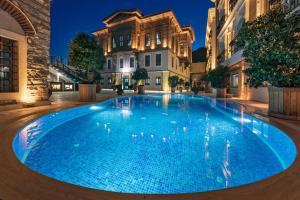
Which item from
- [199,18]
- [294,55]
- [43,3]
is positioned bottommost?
[294,55]

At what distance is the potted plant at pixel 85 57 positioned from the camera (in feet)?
31.0

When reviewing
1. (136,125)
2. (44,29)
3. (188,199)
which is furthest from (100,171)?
(44,29)

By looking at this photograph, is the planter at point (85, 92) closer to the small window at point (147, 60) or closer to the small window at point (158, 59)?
the small window at point (158, 59)

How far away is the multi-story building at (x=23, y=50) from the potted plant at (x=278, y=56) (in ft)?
28.0

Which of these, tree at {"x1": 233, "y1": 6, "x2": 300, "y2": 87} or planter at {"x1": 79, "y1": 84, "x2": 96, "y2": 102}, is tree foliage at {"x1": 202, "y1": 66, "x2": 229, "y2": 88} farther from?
planter at {"x1": 79, "y1": 84, "x2": 96, "y2": 102}

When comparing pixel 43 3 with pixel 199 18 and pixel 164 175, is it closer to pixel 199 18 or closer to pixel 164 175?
pixel 164 175

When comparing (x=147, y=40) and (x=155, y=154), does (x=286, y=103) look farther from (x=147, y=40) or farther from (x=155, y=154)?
(x=147, y=40)

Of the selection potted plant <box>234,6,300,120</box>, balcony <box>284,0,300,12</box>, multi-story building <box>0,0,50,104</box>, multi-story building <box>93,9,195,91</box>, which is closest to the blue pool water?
potted plant <box>234,6,300,120</box>

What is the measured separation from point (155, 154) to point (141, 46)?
87.4 feet

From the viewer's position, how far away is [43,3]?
7.78m

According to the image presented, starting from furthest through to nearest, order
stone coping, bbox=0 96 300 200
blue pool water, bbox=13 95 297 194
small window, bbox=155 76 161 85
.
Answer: small window, bbox=155 76 161 85, blue pool water, bbox=13 95 297 194, stone coping, bbox=0 96 300 200

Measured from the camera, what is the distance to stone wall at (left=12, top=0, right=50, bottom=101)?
7.16 metres

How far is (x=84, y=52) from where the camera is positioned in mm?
9539

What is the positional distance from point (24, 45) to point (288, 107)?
992cm
